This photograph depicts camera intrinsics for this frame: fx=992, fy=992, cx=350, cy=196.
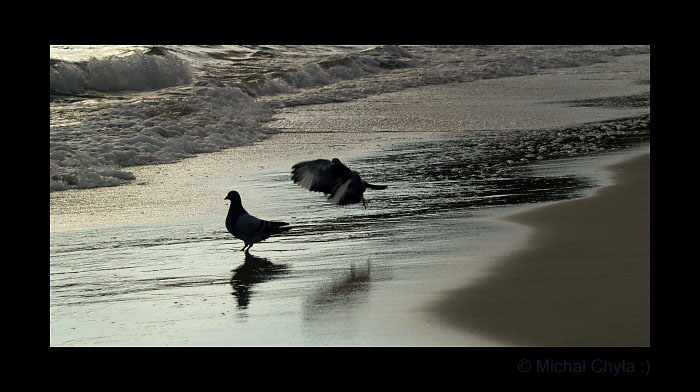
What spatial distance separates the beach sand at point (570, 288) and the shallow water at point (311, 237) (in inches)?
6.7

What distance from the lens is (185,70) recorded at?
1803 centimetres

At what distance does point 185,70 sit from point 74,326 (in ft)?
44.6

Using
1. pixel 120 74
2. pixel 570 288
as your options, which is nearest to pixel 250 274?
pixel 570 288

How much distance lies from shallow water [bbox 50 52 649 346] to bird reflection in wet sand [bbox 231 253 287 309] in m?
0.01

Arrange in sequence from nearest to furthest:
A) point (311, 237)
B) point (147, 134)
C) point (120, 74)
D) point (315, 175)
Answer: point (311, 237) < point (315, 175) < point (147, 134) < point (120, 74)

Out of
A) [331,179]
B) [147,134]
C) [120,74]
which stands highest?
[120,74]

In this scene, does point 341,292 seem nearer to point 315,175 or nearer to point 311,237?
point 311,237

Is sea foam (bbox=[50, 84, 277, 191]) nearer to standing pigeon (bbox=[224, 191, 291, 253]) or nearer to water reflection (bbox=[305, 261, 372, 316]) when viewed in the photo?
standing pigeon (bbox=[224, 191, 291, 253])

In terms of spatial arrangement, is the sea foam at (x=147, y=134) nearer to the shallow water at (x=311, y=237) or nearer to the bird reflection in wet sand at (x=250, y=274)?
the shallow water at (x=311, y=237)

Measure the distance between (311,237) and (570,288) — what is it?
7.51ft

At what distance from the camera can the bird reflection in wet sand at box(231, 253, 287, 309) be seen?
5.45 meters

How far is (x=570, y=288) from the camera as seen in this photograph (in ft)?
16.9

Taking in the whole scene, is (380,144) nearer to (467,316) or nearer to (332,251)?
(332,251)

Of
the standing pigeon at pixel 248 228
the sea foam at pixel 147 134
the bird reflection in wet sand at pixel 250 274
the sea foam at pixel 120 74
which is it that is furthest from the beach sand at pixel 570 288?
the sea foam at pixel 120 74
